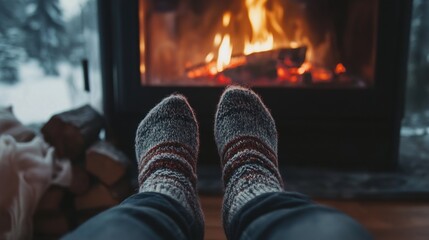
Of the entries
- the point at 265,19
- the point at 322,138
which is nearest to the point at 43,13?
the point at 265,19

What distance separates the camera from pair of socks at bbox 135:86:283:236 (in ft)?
2.67

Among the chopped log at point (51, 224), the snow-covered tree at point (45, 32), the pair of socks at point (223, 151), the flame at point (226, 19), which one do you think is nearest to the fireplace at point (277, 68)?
the flame at point (226, 19)

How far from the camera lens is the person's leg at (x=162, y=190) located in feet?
1.83

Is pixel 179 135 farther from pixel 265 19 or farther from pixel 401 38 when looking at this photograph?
pixel 401 38

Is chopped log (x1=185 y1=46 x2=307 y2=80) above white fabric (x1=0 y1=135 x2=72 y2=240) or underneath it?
above

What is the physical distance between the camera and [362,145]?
1.49 m

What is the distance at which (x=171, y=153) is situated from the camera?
974 mm

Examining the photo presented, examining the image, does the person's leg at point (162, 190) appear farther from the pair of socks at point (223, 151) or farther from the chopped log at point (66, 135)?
the chopped log at point (66, 135)

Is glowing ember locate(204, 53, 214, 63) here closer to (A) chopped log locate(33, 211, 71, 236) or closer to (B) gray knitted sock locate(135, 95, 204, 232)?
(B) gray knitted sock locate(135, 95, 204, 232)

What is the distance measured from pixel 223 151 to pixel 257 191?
11.7 inches

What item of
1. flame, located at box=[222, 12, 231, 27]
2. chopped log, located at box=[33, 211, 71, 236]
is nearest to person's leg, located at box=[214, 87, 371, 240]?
flame, located at box=[222, 12, 231, 27]

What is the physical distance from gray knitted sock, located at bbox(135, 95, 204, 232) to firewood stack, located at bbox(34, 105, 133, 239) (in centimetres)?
15

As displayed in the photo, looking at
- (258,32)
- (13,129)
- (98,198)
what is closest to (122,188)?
(98,198)

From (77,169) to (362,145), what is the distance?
85 cm
